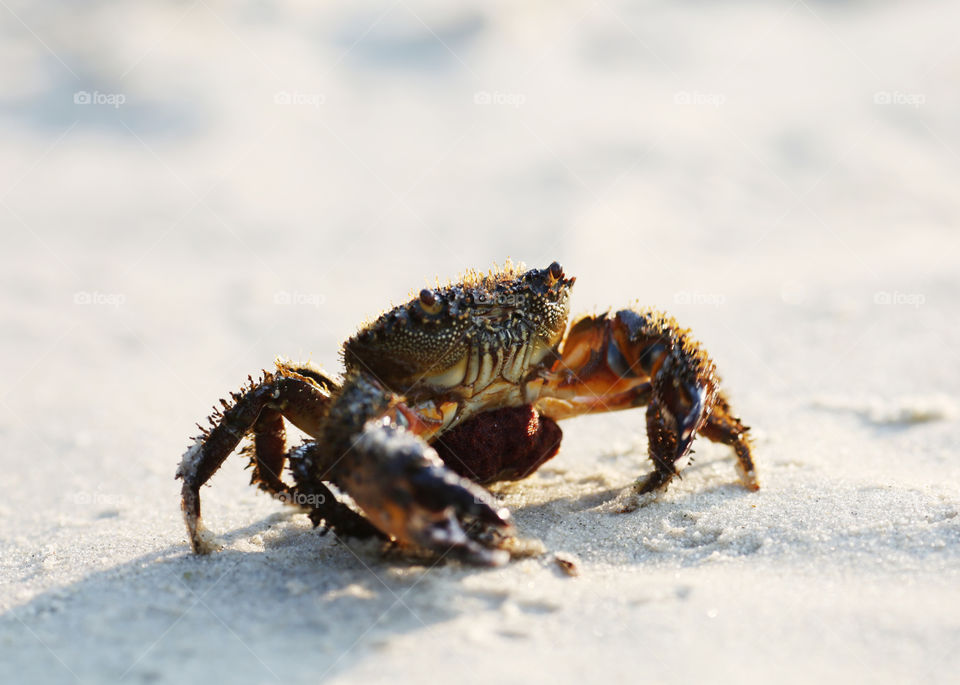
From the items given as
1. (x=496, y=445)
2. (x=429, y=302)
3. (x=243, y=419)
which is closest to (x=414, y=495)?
(x=429, y=302)

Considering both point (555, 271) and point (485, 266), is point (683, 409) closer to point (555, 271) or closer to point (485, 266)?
point (555, 271)

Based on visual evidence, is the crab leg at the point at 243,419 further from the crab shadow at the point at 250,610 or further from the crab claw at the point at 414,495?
the crab claw at the point at 414,495

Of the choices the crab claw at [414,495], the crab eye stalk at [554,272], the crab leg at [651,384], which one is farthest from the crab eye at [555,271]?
the crab claw at [414,495]

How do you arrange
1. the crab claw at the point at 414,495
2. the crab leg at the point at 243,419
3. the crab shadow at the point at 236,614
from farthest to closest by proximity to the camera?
the crab leg at the point at 243,419 < the crab claw at the point at 414,495 < the crab shadow at the point at 236,614

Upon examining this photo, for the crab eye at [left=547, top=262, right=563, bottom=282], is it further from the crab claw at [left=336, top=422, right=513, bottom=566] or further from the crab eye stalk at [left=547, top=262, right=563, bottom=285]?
the crab claw at [left=336, top=422, right=513, bottom=566]

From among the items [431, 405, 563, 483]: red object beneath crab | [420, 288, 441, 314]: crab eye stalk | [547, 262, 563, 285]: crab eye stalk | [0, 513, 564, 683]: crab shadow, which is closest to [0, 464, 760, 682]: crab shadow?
[0, 513, 564, 683]: crab shadow

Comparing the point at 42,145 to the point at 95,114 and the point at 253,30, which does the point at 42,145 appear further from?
the point at 253,30

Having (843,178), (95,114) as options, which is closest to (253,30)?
(95,114)
